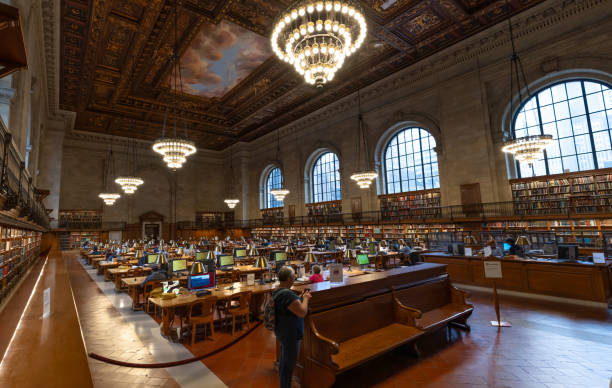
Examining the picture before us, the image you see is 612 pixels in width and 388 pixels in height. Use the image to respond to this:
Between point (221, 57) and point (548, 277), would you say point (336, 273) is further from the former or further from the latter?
point (221, 57)

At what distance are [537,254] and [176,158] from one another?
36.3 ft

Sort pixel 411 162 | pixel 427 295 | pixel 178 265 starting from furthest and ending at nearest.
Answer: pixel 411 162
pixel 178 265
pixel 427 295

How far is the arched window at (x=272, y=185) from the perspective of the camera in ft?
76.8

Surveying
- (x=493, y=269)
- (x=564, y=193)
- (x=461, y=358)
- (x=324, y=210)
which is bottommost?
(x=461, y=358)

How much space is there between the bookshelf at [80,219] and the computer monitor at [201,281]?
19.3m

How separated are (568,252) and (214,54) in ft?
44.4

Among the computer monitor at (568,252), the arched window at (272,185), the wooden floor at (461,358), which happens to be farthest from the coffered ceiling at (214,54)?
the wooden floor at (461,358)

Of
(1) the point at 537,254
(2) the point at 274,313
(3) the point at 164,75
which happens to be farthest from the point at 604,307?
(3) the point at 164,75

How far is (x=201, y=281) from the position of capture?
4.89 m

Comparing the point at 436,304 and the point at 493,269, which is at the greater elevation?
the point at 493,269

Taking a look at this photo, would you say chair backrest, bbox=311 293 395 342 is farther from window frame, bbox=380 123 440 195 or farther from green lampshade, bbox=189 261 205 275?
window frame, bbox=380 123 440 195

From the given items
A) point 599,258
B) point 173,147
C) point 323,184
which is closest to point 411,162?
point 323,184

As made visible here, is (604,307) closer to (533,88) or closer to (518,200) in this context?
(518,200)

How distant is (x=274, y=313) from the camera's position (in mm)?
2631
